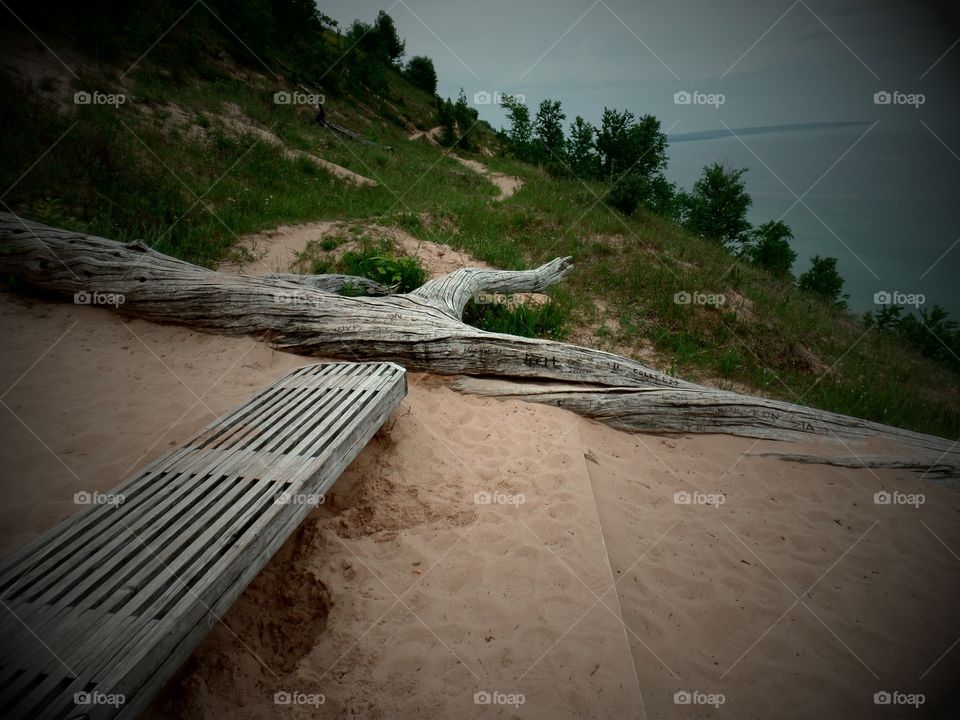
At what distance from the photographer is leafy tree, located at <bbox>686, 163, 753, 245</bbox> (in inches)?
724

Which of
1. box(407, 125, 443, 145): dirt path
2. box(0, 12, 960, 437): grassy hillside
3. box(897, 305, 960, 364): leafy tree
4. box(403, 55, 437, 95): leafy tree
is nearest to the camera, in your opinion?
box(0, 12, 960, 437): grassy hillside

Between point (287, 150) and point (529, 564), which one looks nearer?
point (529, 564)

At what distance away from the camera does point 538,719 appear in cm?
164

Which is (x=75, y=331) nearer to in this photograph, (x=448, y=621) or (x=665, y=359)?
(x=448, y=621)

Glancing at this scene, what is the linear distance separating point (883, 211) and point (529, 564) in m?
70.8

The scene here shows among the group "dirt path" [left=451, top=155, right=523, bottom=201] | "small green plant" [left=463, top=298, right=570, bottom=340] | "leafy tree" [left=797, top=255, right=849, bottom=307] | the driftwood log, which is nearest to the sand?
the driftwood log

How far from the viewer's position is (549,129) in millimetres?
22875

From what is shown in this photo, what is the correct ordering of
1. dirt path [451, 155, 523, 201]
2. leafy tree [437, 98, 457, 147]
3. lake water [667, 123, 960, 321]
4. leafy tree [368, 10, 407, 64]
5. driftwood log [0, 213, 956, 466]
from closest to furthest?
driftwood log [0, 213, 956, 466] → dirt path [451, 155, 523, 201] → leafy tree [437, 98, 457, 147] → leafy tree [368, 10, 407, 64] → lake water [667, 123, 960, 321]

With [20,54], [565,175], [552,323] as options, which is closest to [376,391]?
[552,323]

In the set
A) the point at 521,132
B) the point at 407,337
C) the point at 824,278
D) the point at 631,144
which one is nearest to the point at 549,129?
the point at 521,132

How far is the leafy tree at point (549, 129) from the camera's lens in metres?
22.5

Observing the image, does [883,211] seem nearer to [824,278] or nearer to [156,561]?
[824,278]

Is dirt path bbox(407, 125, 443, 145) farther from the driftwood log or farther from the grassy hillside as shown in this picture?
the driftwood log

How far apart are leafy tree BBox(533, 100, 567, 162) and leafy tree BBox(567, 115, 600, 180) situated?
4.17m
